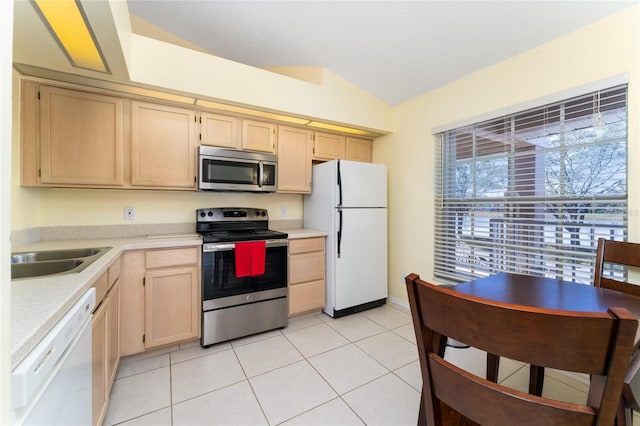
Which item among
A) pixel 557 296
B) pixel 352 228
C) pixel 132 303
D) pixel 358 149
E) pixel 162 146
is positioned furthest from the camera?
pixel 358 149

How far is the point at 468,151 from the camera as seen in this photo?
2641 mm

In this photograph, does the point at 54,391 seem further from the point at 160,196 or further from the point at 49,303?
the point at 160,196

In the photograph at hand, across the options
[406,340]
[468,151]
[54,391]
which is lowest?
[406,340]

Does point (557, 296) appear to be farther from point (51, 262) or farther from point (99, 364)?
point (51, 262)

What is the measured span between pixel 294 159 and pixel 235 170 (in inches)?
28.1

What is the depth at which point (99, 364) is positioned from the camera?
134 cm

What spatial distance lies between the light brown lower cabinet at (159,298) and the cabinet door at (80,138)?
2.43 ft

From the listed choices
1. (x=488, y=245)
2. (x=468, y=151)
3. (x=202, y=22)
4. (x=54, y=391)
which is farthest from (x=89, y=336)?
(x=468, y=151)

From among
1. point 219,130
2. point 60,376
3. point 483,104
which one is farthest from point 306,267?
point 483,104

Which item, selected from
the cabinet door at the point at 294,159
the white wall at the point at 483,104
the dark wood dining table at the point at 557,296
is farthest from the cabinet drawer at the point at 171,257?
the white wall at the point at 483,104

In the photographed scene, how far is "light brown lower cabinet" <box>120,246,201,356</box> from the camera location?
6.55 feet

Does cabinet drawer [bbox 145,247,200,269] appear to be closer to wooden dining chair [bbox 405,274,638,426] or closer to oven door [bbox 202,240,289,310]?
oven door [bbox 202,240,289,310]

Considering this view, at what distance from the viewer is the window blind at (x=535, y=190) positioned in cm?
180

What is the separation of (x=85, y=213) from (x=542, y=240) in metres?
3.80
